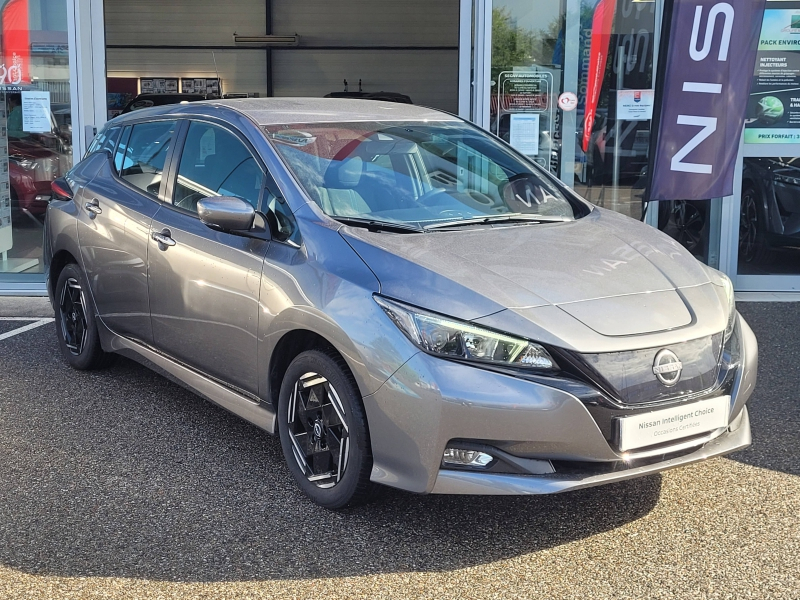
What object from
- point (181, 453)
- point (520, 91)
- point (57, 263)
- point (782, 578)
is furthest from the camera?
point (520, 91)

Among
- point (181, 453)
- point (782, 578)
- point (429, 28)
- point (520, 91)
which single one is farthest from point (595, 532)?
point (429, 28)

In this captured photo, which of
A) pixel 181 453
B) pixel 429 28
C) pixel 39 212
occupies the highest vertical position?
pixel 429 28

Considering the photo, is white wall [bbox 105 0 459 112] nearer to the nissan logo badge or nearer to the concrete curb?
the concrete curb

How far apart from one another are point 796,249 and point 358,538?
6.38 m

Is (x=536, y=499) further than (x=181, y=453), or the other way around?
(x=181, y=453)

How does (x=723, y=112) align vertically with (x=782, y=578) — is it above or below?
above

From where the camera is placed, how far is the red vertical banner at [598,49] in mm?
8383

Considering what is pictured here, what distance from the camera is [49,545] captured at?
3.48 m

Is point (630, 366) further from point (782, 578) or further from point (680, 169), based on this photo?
point (680, 169)

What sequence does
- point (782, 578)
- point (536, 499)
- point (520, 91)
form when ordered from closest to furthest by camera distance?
point (782, 578) → point (536, 499) → point (520, 91)

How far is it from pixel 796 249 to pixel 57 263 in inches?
243

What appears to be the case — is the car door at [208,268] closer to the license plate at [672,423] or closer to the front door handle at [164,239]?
the front door handle at [164,239]

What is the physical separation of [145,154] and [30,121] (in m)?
4.01

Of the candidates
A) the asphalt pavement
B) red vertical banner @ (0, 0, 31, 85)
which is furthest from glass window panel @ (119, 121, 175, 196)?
red vertical banner @ (0, 0, 31, 85)
